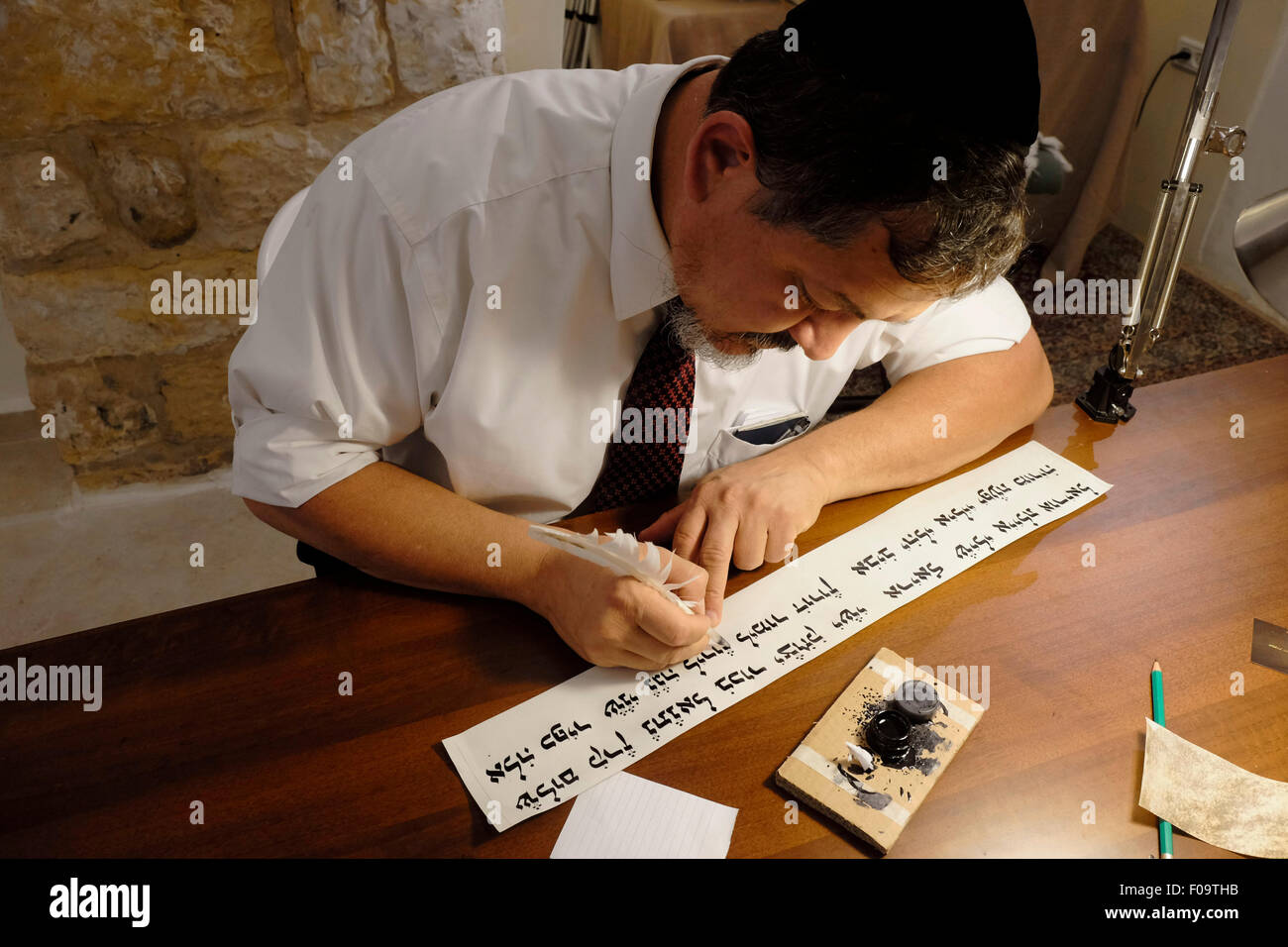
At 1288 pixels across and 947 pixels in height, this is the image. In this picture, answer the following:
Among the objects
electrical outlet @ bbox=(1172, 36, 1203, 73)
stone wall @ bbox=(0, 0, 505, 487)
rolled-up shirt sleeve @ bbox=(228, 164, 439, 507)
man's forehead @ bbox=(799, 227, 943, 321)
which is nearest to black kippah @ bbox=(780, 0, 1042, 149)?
man's forehead @ bbox=(799, 227, 943, 321)

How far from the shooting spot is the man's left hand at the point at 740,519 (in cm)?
108

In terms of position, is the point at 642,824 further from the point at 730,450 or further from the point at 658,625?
the point at 730,450

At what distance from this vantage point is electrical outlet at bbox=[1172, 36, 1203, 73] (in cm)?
330

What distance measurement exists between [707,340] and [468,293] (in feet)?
1.00

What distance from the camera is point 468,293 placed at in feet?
3.63

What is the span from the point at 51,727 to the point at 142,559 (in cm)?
172

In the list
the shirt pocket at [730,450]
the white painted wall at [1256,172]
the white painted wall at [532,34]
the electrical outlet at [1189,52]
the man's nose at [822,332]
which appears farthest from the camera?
the electrical outlet at [1189,52]

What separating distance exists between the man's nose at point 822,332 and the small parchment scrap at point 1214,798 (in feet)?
1.78

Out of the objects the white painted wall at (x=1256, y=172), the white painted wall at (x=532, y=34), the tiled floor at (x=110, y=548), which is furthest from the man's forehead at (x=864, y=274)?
the white painted wall at (x=1256, y=172)

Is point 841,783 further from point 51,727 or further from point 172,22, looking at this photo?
point 172,22

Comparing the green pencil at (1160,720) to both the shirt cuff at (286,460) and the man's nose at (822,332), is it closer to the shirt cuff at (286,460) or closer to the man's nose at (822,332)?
the man's nose at (822,332)

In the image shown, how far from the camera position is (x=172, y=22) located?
1.81 m

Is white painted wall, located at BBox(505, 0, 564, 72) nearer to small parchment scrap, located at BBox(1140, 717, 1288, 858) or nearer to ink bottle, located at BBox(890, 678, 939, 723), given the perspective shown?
ink bottle, located at BBox(890, 678, 939, 723)

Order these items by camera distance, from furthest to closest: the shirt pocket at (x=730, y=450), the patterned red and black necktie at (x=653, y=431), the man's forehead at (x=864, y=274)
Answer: the shirt pocket at (x=730, y=450) < the patterned red and black necktie at (x=653, y=431) < the man's forehead at (x=864, y=274)
